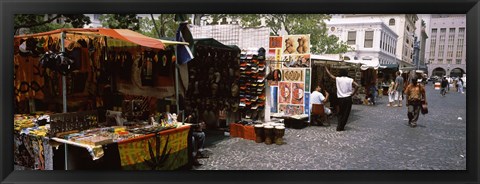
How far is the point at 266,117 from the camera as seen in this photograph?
7.99 meters

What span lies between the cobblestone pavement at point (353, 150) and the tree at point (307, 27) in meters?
4.81

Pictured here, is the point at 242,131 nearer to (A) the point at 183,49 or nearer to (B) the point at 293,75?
(B) the point at 293,75

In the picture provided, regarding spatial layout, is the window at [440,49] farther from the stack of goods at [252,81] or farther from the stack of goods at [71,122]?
the stack of goods at [71,122]

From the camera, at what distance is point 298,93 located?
8859mm

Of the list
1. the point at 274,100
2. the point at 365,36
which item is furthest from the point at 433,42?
the point at 274,100

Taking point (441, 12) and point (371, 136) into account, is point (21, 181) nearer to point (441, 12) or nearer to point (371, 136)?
point (441, 12)

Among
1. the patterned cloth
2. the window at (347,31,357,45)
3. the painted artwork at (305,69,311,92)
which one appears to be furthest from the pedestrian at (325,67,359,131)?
the window at (347,31,357,45)

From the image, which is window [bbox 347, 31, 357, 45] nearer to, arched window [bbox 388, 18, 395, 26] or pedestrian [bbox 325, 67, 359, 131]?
arched window [bbox 388, 18, 395, 26]

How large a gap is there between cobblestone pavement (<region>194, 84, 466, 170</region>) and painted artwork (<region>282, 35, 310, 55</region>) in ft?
6.76

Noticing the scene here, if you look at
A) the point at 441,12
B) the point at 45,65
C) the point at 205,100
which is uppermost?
the point at 441,12

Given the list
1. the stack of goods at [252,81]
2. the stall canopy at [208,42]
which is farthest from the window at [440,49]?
the stall canopy at [208,42]

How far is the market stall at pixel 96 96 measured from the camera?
443cm
